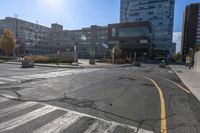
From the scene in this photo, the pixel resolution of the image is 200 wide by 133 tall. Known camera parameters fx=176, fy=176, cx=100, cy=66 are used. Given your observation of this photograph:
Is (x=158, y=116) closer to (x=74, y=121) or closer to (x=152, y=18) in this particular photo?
(x=74, y=121)

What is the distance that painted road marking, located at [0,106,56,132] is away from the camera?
444 centimetres

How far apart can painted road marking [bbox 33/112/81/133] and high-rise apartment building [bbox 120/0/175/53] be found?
380 ft

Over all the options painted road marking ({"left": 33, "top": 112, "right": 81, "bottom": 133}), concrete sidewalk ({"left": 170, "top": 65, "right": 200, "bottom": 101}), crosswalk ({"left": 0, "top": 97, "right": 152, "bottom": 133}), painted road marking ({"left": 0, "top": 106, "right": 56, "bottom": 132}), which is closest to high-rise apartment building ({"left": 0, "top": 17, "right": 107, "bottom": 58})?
concrete sidewalk ({"left": 170, "top": 65, "right": 200, "bottom": 101})

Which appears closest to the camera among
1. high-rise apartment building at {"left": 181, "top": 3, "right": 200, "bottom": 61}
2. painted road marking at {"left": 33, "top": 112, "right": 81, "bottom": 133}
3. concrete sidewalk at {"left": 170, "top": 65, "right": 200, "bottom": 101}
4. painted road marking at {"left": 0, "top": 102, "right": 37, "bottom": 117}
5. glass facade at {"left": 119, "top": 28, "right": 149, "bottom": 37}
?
painted road marking at {"left": 33, "top": 112, "right": 81, "bottom": 133}

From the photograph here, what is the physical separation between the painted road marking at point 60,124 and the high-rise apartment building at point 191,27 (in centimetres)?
14018

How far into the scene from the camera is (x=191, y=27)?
438 feet

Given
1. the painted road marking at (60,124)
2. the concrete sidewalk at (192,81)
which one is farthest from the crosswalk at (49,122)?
the concrete sidewalk at (192,81)

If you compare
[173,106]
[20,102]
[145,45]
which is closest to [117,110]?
[173,106]

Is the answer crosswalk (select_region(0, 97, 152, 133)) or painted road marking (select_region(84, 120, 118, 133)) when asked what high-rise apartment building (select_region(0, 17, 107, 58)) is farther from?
painted road marking (select_region(84, 120, 118, 133))

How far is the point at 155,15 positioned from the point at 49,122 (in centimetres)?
12284

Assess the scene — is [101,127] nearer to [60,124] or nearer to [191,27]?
[60,124]

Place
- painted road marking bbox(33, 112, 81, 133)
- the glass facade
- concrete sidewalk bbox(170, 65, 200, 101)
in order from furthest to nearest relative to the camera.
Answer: the glass facade < concrete sidewalk bbox(170, 65, 200, 101) < painted road marking bbox(33, 112, 81, 133)

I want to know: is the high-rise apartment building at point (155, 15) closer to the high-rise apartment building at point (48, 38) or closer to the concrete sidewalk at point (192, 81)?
the high-rise apartment building at point (48, 38)

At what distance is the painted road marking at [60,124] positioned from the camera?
4287 millimetres
